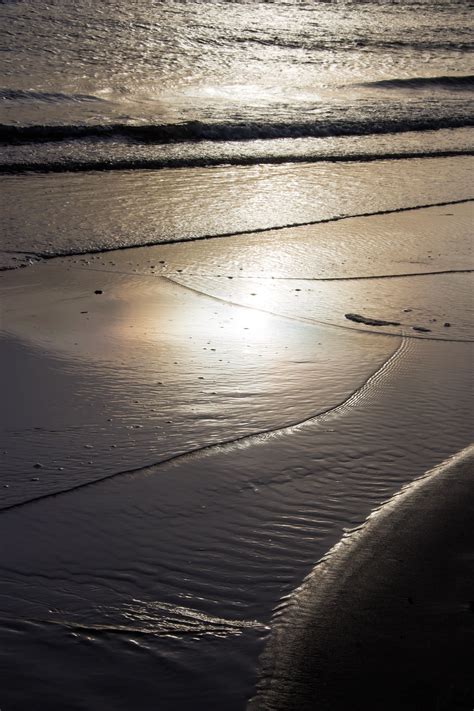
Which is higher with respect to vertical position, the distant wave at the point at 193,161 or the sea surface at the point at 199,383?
the distant wave at the point at 193,161

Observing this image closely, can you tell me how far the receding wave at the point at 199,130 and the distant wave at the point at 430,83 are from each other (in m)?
4.21

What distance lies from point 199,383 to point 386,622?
1.43 metres

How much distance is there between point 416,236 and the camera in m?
5.63

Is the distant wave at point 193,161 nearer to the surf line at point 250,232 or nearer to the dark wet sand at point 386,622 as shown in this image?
the surf line at point 250,232

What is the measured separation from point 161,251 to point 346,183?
2.73 metres

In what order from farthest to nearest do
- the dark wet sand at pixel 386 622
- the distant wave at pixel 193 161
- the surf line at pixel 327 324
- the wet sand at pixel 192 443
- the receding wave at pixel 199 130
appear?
the receding wave at pixel 199 130, the distant wave at pixel 193 161, the surf line at pixel 327 324, the wet sand at pixel 192 443, the dark wet sand at pixel 386 622

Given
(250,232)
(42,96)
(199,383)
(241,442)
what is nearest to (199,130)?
(42,96)

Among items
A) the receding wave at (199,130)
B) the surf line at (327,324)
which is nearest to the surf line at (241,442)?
the surf line at (327,324)

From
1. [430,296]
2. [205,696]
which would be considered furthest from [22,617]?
[430,296]

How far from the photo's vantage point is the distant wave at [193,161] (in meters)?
7.82

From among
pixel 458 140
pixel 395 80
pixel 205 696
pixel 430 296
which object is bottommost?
pixel 205 696

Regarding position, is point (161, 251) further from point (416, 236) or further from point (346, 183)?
point (346, 183)

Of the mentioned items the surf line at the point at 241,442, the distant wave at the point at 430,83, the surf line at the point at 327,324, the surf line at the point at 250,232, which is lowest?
the surf line at the point at 241,442

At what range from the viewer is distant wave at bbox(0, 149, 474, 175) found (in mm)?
7820
